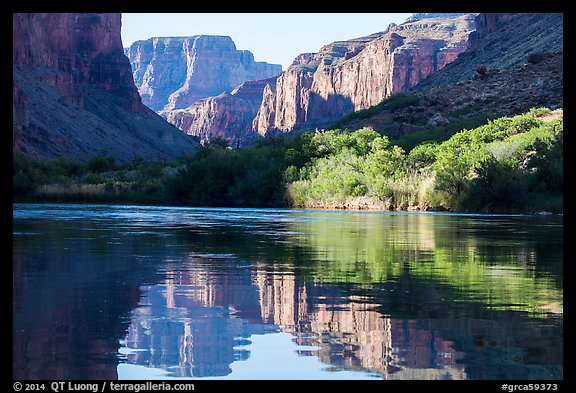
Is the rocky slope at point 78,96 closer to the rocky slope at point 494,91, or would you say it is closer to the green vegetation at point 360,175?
the green vegetation at point 360,175

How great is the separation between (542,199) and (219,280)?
3650 centimetres

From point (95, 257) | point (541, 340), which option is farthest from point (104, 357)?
point (95, 257)

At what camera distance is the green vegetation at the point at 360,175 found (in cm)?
4888

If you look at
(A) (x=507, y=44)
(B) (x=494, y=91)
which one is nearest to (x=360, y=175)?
(B) (x=494, y=91)

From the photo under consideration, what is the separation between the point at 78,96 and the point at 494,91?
80.1 metres

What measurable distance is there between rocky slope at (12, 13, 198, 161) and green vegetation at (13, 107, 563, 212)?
89.3 feet

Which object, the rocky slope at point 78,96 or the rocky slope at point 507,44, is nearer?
the rocky slope at point 507,44

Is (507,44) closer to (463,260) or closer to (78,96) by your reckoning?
(78,96)

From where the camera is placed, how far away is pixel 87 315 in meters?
10.2

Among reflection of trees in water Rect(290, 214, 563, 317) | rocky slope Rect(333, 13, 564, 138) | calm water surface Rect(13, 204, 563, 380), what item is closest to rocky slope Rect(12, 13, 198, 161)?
rocky slope Rect(333, 13, 564, 138)

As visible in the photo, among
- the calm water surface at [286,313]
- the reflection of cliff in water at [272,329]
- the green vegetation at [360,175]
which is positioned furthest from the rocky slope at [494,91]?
the reflection of cliff in water at [272,329]

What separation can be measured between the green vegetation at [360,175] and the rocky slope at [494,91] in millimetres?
2974
